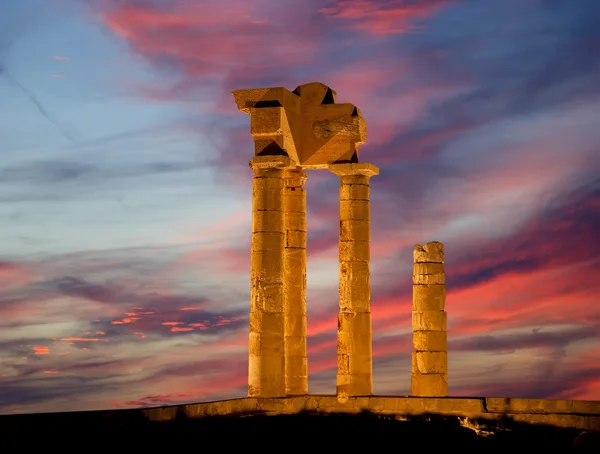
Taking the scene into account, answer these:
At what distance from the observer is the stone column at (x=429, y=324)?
30.3m

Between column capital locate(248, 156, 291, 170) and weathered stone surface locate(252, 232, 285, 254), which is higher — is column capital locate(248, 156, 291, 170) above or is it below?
above

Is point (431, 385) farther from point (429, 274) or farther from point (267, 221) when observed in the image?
point (267, 221)

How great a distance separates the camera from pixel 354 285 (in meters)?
29.5

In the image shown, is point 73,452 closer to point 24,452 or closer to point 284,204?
point 24,452

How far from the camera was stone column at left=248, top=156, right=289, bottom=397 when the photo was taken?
90.4 ft

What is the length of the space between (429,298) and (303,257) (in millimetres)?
3708

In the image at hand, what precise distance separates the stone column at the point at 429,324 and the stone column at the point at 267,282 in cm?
465

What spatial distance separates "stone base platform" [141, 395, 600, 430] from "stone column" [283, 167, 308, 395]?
192cm

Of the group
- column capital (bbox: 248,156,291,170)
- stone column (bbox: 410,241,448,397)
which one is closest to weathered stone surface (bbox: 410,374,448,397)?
stone column (bbox: 410,241,448,397)

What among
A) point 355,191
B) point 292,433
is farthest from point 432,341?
point 292,433

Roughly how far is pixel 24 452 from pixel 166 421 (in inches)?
136

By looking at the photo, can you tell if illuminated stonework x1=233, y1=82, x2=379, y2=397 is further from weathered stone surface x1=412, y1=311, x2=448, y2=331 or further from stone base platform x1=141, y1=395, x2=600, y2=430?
weathered stone surface x1=412, y1=311, x2=448, y2=331

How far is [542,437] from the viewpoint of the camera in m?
25.0

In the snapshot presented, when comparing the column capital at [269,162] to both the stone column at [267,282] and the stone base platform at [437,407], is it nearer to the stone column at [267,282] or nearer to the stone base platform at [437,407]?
the stone column at [267,282]
